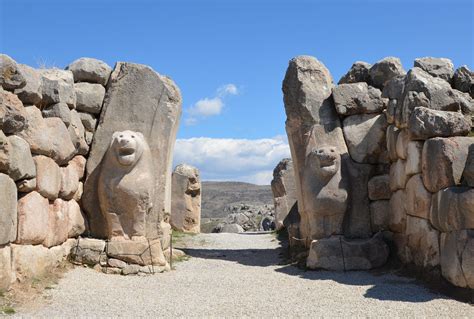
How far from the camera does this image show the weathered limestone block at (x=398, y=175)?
27.1 ft

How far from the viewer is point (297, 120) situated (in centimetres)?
964

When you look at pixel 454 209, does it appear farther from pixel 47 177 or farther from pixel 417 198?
pixel 47 177

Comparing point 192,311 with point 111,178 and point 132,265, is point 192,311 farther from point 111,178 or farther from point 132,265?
point 111,178

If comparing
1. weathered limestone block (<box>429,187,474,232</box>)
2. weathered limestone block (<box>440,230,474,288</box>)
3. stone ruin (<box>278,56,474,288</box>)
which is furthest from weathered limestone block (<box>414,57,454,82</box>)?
weathered limestone block (<box>440,230,474,288</box>)

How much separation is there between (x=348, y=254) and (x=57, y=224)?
4.37 metres

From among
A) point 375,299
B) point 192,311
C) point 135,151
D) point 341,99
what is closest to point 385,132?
point 341,99

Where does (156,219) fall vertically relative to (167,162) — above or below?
below

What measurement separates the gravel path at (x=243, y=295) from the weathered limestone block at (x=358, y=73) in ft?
11.8

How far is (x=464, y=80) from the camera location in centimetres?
868

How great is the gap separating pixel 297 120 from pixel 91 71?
3.58 meters

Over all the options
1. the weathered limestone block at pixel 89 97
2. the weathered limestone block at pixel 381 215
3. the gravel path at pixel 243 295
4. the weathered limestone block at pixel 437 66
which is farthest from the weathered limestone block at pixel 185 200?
the weathered limestone block at pixel 437 66

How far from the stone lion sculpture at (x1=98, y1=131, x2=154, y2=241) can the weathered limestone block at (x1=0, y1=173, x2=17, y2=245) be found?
2248 mm

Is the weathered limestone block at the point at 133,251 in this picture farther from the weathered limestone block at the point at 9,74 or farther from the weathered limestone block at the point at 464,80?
the weathered limestone block at the point at 464,80

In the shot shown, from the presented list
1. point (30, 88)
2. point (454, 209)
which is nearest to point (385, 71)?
point (454, 209)
